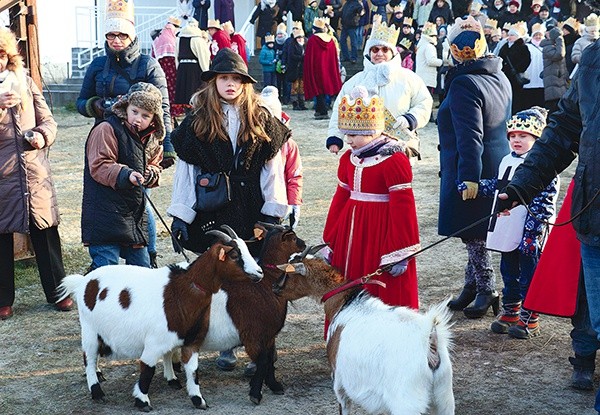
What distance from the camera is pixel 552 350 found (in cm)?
601

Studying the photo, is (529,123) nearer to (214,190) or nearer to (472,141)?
(472,141)

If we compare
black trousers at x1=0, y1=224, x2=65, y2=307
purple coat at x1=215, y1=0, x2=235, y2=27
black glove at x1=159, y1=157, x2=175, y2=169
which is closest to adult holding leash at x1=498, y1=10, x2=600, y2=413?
black glove at x1=159, y1=157, x2=175, y2=169

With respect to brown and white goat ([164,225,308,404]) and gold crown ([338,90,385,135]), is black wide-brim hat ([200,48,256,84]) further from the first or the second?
brown and white goat ([164,225,308,404])

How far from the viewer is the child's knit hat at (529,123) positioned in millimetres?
6180

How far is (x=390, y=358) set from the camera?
410 cm

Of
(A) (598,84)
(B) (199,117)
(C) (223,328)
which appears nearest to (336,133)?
(B) (199,117)

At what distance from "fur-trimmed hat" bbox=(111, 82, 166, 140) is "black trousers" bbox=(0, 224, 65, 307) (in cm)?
137

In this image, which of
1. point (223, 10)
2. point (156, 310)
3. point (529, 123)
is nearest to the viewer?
point (156, 310)

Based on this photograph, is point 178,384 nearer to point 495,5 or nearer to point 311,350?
point 311,350

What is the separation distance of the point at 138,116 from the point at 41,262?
70.4 inches

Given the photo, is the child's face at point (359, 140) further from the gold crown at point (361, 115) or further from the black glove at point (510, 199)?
the black glove at point (510, 199)

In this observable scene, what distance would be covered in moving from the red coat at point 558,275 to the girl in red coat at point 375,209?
31.9 inches

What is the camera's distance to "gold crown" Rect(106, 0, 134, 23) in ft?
24.8

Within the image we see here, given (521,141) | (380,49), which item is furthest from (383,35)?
(521,141)
